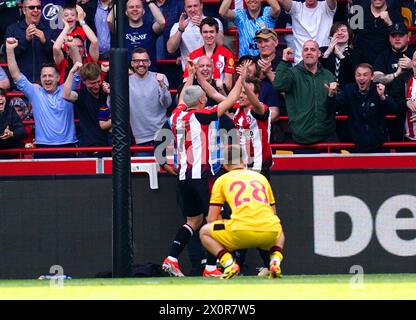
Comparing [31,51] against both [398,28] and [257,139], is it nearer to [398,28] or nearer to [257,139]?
[257,139]

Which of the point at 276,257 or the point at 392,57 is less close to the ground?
the point at 392,57

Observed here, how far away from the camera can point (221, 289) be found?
13633 millimetres

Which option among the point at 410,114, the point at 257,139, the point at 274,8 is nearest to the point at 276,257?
the point at 257,139

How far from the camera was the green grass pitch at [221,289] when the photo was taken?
41.7 feet

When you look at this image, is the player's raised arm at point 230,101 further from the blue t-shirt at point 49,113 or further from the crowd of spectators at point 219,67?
the blue t-shirt at point 49,113

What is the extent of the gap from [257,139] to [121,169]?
1971 mm

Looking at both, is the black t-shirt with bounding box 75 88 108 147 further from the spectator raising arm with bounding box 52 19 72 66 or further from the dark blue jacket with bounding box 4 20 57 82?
the dark blue jacket with bounding box 4 20 57 82

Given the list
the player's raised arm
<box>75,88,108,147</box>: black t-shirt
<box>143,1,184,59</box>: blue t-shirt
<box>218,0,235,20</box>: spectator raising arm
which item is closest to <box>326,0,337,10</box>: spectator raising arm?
<box>218,0,235,20</box>: spectator raising arm

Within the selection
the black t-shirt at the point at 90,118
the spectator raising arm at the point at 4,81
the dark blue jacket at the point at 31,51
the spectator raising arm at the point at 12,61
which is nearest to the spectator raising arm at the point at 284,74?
the black t-shirt at the point at 90,118

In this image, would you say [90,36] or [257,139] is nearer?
[257,139]

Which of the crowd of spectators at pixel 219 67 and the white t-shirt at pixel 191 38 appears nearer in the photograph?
the crowd of spectators at pixel 219 67

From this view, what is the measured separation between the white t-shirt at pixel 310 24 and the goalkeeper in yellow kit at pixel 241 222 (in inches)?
161

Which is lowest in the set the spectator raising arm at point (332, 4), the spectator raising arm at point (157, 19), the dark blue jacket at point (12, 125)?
the dark blue jacket at point (12, 125)

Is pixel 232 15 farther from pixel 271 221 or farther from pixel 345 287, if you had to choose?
pixel 345 287
